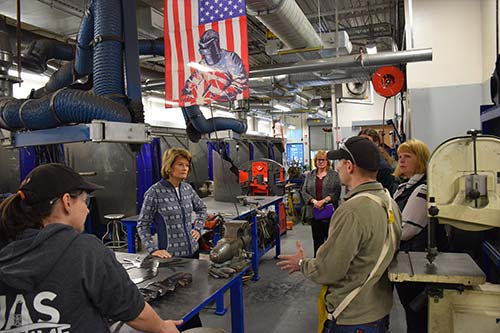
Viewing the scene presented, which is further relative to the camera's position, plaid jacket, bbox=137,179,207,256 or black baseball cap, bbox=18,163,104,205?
plaid jacket, bbox=137,179,207,256

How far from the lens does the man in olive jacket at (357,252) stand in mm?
1658

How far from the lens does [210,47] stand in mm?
2787

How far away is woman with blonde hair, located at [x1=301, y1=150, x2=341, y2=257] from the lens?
14.4 feet

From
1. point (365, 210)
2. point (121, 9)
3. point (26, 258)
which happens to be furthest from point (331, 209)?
point (26, 258)

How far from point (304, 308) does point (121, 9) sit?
3.26 m

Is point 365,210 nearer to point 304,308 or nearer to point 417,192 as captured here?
point 417,192

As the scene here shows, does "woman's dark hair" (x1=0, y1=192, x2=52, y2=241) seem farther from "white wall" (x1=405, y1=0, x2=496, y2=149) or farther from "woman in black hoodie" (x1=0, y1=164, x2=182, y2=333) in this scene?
"white wall" (x1=405, y1=0, x2=496, y2=149)

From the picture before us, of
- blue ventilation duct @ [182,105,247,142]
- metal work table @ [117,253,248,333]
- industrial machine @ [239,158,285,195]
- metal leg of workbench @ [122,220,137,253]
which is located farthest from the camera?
industrial machine @ [239,158,285,195]

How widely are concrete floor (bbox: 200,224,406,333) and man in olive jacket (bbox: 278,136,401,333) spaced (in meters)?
1.82

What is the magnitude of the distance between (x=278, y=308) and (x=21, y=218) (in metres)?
3.16

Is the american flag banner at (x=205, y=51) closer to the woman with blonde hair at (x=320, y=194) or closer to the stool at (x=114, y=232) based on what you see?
the woman with blonde hair at (x=320, y=194)

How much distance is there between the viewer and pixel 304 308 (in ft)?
12.8

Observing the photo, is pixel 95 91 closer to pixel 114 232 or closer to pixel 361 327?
pixel 361 327

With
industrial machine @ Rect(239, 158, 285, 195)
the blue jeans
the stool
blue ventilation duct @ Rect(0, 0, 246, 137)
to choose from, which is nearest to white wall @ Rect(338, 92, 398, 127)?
industrial machine @ Rect(239, 158, 285, 195)
